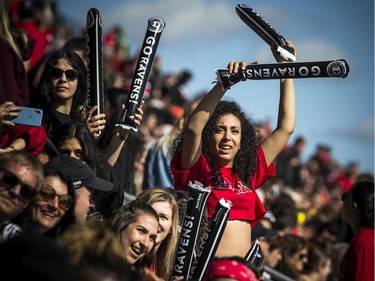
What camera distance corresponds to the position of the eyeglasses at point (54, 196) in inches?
169

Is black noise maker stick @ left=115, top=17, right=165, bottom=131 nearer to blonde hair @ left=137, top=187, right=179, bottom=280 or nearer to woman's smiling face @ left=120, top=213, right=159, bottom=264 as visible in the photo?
blonde hair @ left=137, top=187, right=179, bottom=280

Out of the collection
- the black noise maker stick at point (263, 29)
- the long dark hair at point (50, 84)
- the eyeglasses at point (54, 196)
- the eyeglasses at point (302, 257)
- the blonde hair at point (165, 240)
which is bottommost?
the eyeglasses at point (302, 257)

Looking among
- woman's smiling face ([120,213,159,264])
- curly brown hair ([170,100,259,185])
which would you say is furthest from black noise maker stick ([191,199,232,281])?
curly brown hair ([170,100,259,185])

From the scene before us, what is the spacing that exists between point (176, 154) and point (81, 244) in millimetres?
2251

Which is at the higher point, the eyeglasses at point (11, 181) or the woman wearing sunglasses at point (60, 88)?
the woman wearing sunglasses at point (60, 88)

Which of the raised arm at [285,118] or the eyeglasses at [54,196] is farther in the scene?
the raised arm at [285,118]

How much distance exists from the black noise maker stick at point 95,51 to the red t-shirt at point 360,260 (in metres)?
2.27

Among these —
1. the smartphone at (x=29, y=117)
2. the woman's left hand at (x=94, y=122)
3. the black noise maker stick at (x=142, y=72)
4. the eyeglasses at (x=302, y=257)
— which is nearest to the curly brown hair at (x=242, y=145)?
the black noise maker stick at (x=142, y=72)

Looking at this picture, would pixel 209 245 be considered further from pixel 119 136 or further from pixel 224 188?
pixel 119 136

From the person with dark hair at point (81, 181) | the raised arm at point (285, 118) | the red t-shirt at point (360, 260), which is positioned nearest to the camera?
the person with dark hair at point (81, 181)

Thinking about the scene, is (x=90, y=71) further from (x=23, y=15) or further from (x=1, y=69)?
(x=23, y=15)

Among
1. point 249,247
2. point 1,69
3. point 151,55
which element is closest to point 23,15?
point 1,69

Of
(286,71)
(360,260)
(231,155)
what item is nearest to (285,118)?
(231,155)

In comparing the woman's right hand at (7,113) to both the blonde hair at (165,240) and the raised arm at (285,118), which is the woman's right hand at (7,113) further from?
the raised arm at (285,118)
